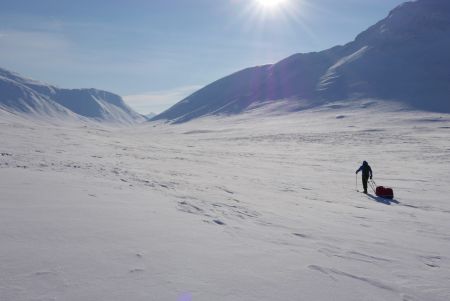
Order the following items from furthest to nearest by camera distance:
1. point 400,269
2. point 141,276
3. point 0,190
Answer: point 0,190 → point 400,269 → point 141,276

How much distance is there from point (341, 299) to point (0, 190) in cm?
710

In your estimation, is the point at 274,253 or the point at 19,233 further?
the point at 274,253

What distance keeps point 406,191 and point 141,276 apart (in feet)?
52.3

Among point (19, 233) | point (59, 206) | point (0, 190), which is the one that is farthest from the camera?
point (0, 190)

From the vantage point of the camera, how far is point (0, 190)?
7.91m

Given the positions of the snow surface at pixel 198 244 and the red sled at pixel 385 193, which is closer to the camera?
the snow surface at pixel 198 244

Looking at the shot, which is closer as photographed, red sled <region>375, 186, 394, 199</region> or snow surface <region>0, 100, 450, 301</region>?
snow surface <region>0, 100, 450, 301</region>

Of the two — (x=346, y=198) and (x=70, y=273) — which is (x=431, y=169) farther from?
(x=70, y=273)

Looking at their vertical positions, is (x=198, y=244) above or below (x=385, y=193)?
above

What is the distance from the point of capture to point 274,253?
6121 millimetres

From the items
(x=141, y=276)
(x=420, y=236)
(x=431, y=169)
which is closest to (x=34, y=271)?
(x=141, y=276)

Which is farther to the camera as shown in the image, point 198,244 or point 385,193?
point 385,193

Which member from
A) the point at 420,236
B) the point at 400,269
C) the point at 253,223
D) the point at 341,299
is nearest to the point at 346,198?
the point at 420,236

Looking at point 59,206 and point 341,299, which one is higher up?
point 59,206
